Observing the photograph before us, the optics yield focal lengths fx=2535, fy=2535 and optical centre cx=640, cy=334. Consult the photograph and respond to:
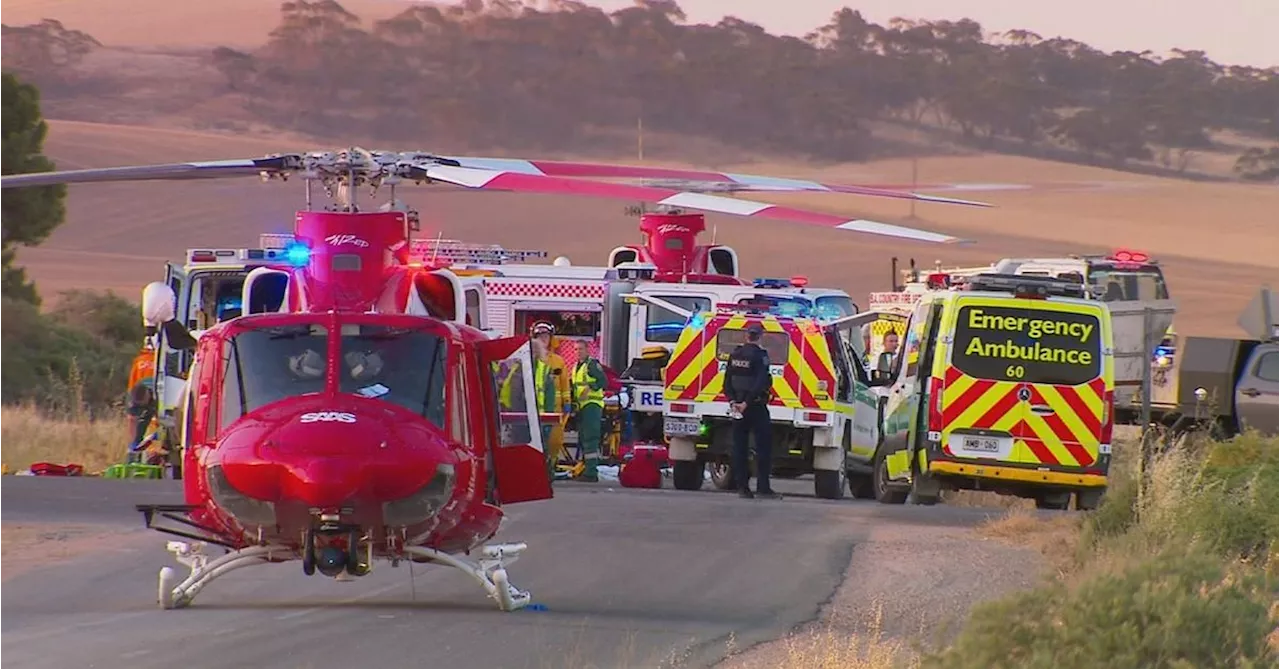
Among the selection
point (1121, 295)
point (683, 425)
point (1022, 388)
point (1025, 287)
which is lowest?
point (683, 425)

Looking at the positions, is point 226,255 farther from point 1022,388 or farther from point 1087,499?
point 1087,499

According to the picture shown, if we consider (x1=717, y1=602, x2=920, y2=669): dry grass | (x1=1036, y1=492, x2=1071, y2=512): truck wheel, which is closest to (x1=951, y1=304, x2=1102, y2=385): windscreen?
(x1=1036, y1=492, x2=1071, y2=512): truck wheel

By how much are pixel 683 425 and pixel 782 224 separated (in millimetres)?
75696

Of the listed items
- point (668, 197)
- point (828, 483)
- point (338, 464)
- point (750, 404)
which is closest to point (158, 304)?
point (338, 464)

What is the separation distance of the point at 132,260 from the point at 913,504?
68573mm

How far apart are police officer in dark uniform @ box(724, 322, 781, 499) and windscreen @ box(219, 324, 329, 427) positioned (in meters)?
10.2

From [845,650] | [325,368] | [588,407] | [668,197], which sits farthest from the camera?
[588,407]

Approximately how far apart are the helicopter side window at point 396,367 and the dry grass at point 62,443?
14394 millimetres

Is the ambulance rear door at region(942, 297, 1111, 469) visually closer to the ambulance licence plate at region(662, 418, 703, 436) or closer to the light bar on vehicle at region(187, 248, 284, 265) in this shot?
the ambulance licence plate at region(662, 418, 703, 436)

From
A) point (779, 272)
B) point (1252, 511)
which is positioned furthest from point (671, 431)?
point (779, 272)

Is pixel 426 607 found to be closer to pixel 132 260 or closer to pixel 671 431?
pixel 671 431

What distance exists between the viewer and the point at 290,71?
123938 millimetres

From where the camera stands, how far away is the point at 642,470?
1054 inches

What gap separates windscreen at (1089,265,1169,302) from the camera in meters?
36.6
